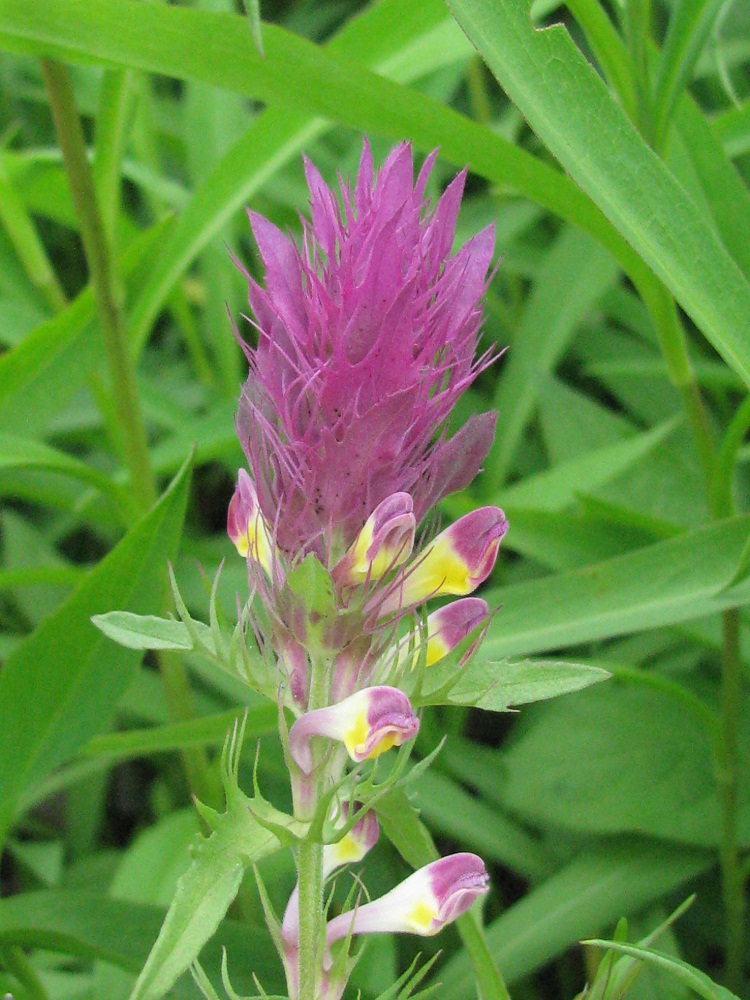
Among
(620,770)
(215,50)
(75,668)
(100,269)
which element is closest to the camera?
(215,50)

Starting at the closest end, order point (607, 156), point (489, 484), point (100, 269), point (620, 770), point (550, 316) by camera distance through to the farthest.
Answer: point (607, 156), point (100, 269), point (620, 770), point (489, 484), point (550, 316)

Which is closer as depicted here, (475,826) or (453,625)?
(453,625)

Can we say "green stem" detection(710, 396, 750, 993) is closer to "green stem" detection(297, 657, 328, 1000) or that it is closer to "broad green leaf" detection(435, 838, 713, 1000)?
"broad green leaf" detection(435, 838, 713, 1000)

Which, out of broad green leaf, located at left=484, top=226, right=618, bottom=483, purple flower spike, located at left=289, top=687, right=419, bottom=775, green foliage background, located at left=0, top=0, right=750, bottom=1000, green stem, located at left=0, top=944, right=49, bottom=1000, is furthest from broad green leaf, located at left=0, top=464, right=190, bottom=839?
broad green leaf, located at left=484, top=226, right=618, bottom=483

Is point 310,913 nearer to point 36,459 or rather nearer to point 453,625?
point 453,625

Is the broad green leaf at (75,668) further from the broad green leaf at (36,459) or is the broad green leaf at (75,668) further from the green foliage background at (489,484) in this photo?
the broad green leaf at (36,459)

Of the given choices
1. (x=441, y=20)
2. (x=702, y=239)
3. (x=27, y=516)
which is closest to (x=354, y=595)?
(x=702, y=239)

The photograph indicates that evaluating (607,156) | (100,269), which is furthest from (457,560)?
(100,269)

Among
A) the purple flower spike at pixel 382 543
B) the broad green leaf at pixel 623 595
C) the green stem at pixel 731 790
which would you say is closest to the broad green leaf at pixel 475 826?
the green stem at pixel 731 790
